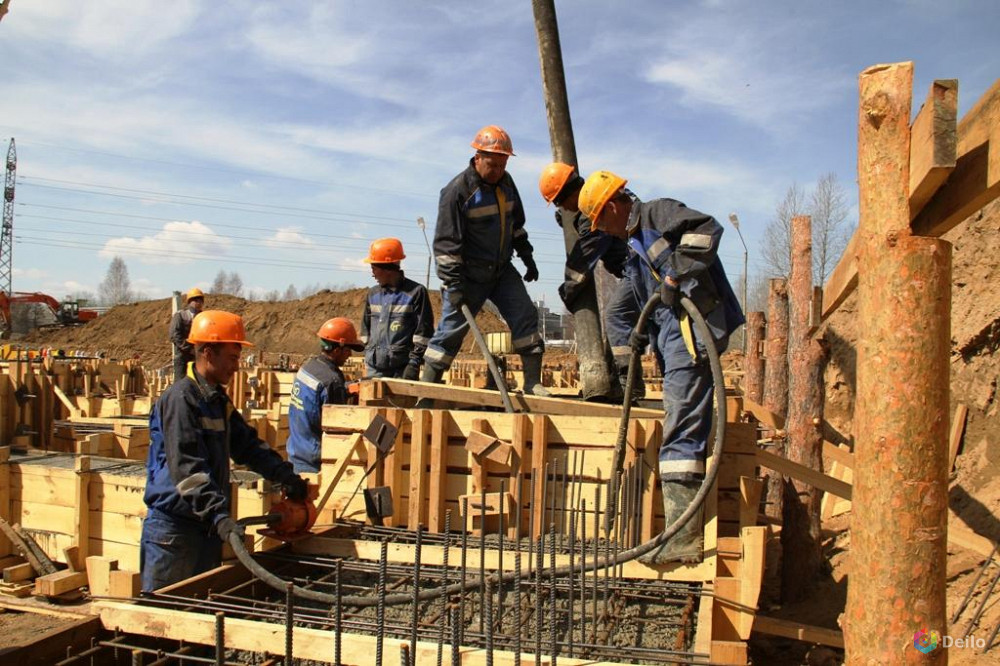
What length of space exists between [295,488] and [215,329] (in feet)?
3.08

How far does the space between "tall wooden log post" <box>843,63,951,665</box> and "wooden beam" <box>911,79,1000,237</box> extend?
92mm

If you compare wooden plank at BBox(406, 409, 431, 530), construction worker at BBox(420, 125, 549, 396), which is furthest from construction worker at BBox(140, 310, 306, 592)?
construction worker at BBox(420, 125, 549, 396)

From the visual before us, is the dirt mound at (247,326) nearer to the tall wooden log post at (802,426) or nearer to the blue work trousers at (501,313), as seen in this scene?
the tall wooden log post at (802,426)

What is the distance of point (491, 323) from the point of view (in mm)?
45781

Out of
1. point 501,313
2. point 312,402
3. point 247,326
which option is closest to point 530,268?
point 501,313

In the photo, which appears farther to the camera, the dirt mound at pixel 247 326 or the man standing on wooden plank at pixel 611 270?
the dirt mound at pixel 247 326

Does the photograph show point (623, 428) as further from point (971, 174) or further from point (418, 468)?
point (971, 174)

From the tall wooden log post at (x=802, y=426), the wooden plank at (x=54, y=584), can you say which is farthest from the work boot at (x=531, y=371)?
the wooden plank at (x=54, y=584)

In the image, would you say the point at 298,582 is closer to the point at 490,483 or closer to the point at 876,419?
the point at 490,483

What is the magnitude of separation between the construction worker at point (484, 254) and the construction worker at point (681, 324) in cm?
162

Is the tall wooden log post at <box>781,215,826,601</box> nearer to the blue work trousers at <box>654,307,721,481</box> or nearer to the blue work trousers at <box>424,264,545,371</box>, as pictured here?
the blue work trousers at <box>424,264,545,371</box>

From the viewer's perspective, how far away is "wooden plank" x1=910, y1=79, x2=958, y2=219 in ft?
6.63

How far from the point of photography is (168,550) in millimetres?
3977

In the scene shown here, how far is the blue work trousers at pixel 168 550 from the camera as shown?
3.98m
